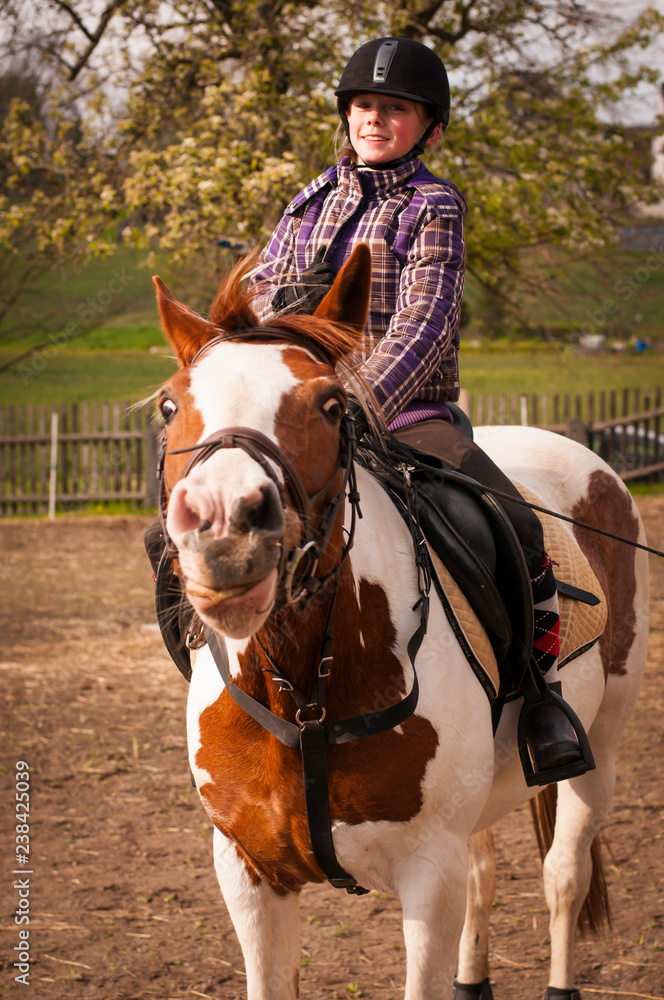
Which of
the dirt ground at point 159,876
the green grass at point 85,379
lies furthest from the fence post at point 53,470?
the green grass at point 85,379

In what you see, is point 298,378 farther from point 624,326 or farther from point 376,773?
point 624,326

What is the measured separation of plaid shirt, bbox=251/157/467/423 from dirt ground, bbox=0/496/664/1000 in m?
2.57

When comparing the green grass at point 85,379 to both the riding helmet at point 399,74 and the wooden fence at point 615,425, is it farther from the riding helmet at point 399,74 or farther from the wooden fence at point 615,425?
the riding helmet at point 399,74

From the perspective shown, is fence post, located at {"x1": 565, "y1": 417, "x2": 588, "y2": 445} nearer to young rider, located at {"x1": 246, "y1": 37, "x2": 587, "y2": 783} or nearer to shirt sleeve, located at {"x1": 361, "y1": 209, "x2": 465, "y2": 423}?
young rider, located at {"x1": 246, "y1": 37, "x2": 587, "y2": 783}

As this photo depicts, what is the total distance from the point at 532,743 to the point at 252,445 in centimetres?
157

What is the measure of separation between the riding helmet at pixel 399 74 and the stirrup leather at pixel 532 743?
6.17ft

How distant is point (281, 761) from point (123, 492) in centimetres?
1361

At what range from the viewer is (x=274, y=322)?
1902 millimetres

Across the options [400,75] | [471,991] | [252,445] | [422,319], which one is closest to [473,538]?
[422,319]

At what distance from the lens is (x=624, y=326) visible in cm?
4750

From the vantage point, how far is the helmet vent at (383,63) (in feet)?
8.48

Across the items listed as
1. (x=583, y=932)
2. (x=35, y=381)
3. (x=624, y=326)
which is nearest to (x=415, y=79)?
(x=583, y=932)

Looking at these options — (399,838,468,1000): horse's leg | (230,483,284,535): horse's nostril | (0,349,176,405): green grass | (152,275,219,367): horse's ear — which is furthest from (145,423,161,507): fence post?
(230,483,284,535): horse's nostril

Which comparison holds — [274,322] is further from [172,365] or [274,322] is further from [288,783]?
[172,365]
